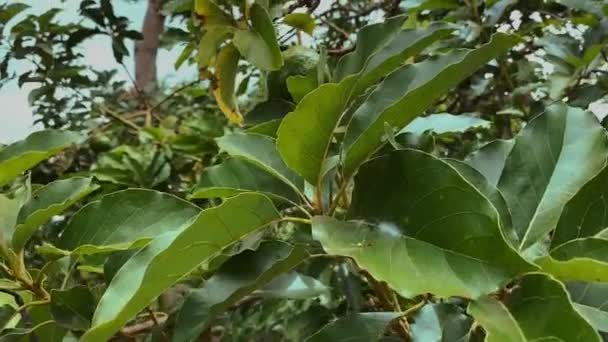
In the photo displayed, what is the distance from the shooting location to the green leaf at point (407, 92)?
0.43 metres

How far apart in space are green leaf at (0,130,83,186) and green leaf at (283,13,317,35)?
0.99ft

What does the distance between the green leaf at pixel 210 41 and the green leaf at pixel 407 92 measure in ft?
1.10

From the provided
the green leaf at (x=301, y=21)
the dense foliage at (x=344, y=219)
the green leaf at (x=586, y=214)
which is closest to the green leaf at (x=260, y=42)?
the dense foliage at (x=344, y=219)

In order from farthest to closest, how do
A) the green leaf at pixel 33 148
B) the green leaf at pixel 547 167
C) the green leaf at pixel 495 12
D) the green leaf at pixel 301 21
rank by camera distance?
the green leaf at pixel 495 12 → the green leaf at pixel 301 21 → the green leaf at pixel 33 148 → the green leaf at pixel 547 167

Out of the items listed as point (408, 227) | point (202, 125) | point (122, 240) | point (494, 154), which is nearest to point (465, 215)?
Answer: point (408, 227)

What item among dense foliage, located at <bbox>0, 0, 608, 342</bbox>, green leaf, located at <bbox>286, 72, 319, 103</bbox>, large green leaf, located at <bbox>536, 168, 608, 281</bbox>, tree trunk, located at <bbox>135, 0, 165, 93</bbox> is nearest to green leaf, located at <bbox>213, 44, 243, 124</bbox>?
dense foliage, located at <bbox>0, 0, 608, 342</bbox>

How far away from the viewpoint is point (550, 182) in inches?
18.2

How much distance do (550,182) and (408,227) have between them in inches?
4.5

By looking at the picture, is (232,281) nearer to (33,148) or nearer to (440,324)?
(440,324)

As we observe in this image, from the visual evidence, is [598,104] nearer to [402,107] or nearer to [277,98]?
[277,98]

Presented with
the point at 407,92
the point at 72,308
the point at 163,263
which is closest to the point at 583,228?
the point at 407,92

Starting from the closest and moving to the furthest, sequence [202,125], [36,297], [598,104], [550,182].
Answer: [550,182]
[36,297]
[598,104]
[202,125]

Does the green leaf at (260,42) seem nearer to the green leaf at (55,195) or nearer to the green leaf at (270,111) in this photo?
the green leaf at (270,111)

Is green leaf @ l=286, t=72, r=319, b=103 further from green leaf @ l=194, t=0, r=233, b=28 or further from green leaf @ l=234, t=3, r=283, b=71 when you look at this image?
green leaf @ l=194, t=0, r=233, b=28
